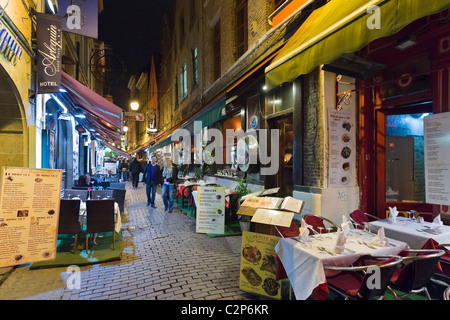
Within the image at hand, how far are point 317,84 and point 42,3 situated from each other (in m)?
6.96

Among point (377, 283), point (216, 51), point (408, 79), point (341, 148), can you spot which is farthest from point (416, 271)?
point (216, 51)

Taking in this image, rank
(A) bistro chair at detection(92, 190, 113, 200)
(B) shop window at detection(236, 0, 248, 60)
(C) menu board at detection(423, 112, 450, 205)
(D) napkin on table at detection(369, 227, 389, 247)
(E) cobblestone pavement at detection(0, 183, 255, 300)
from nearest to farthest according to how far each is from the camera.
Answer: (D) napkin on table at detection(369, 227, 389, 247)
(E) cobblestone pavement at detection(0, 183, 255, 300)
(C) menu board at detection(423, 112, 450, 205)
(A) bistro chair at detection(92, 190, 113, 200)
(B) shop window at detection(236, 0, 248, 60)

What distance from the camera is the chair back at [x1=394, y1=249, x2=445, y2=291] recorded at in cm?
282

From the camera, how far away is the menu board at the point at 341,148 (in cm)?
557

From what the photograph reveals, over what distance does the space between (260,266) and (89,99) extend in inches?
238

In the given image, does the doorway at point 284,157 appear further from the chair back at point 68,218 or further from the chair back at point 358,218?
the chair back at point 68,218

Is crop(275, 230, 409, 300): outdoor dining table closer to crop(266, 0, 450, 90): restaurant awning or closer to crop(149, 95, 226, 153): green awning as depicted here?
crop(266, 0, 450, 90): restaurant awning

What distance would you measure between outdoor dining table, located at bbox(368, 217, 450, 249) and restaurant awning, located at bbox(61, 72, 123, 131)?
719 cm

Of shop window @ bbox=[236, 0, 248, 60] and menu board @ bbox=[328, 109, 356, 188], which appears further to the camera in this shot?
shop window @ bbox=[236, 0, 248, 60]

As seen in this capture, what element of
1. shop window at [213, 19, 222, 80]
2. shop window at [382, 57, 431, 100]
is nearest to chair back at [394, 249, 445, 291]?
shop window at [382, 57, 431, 100]

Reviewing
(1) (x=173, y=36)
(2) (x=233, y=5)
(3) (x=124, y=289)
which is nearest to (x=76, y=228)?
(3) (x=124, y=289)

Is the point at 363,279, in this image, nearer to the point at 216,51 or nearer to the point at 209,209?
the point at 209,209

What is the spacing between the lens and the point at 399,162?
6250 mm
